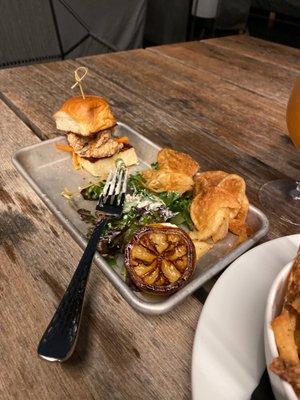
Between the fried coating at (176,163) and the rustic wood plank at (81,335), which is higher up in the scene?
the fried coating at (176,163)

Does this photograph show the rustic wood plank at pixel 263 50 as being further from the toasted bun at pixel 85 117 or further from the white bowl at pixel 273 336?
the white bowl at pixel 273 336

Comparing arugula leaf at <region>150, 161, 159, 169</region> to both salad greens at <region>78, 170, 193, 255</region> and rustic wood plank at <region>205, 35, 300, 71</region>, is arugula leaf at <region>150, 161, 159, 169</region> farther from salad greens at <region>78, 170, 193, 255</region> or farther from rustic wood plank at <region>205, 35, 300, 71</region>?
rustic wood plank at <region>205, 35, 300, 71</region>

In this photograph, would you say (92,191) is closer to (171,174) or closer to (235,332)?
(171,174)

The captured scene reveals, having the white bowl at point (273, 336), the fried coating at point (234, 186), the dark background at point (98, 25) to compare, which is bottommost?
the dark background at point (98, 25)

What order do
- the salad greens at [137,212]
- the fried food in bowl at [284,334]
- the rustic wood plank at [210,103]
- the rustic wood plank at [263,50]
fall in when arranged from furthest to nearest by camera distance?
the rustic wood plank at [263,50] → the rustic wood plank at [210,103] → the salad greens at [137,212] → the fried food in bowl at [284,334]

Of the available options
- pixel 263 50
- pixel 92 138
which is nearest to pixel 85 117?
pixel 92 138

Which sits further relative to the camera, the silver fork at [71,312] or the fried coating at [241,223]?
the fried coating at [241,223]

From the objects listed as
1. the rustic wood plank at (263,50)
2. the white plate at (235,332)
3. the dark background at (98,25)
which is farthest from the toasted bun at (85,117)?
the dark background at (98,25)
